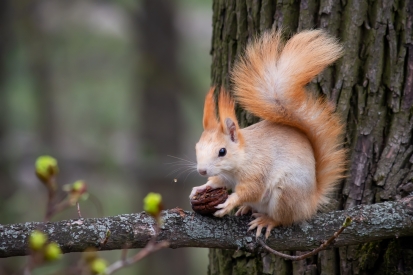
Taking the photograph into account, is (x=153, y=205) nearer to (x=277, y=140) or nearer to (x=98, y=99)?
(x=277, y=140)

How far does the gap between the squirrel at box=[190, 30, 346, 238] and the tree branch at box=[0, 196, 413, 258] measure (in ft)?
0.15

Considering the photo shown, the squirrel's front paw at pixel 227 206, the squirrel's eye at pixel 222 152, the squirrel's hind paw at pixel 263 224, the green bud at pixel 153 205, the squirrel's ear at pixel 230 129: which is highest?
the squirrel's ear at pixel 230 129

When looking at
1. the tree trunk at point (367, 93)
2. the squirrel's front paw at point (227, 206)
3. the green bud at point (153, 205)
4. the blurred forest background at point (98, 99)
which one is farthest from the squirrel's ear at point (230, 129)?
the blurred forest background at point (98, 99)

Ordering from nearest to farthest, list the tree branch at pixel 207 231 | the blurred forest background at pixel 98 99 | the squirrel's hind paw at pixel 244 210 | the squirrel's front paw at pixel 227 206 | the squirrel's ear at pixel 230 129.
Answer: the tree branch at pixel 207 231 < the squirrel's front paw at pixel 227 206 < the squirrel's ear at pixel 230 129 < the squirrel's hind paw at pixel 244 210 < the blurred forest background at pixel 98 99

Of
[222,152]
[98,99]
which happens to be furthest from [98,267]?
[98,99]

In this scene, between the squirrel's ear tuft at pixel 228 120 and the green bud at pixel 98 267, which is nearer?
the green bud at pixel 98 267

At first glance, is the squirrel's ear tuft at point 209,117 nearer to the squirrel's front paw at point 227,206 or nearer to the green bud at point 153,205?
the squirrel's front paw at point 227,206

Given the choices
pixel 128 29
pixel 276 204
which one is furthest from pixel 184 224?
pixel 128 29

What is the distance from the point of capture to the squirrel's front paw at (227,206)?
1.62 m

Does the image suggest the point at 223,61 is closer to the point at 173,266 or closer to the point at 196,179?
the point at 196,179

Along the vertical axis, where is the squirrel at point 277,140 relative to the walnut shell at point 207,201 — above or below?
above

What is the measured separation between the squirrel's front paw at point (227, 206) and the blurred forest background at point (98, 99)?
172cm

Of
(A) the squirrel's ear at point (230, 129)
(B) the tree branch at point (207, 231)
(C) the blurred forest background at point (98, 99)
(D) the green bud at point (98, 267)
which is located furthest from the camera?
(C) the blurred forest background at point (98, 99)

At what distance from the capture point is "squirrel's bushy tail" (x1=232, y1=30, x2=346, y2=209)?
172cm
